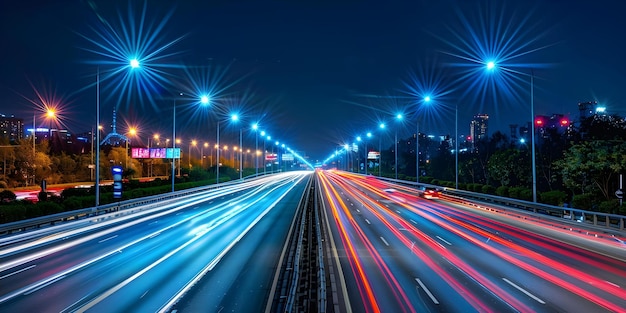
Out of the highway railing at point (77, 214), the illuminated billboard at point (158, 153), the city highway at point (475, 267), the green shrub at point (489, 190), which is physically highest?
the illuminated billboard at point (158, 153)

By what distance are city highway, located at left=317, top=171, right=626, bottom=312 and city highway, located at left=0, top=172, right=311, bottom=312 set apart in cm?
304

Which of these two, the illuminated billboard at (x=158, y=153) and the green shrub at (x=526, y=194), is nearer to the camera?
the green shrub at (x=526, y=194)

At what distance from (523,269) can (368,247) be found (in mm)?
6265

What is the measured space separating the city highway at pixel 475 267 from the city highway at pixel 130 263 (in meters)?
3.04

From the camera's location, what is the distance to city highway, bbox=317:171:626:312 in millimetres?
11820

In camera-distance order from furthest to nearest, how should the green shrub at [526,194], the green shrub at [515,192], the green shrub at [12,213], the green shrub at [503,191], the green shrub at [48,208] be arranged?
the green shrub at [503,191] → the green shrub at [515,192] → the green shrub at [526,194] → the green shrub at [48,208] → the green shrub at [12,213]

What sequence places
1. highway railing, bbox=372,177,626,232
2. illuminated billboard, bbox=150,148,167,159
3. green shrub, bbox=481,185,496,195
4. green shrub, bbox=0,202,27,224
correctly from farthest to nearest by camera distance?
illuminated billboard, bbox=150,148,167,159, green shrub, bbox=481,185,496,195, green shrub, bbox=0,202,27,224, highway railing, bbox=372,177,626,232

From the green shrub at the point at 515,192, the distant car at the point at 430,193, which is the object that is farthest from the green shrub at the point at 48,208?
the green shrub at the point at 515,192

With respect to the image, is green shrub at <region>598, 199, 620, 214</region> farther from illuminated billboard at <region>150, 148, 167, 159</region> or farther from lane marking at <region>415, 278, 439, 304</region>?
illuminated billboard at <region>150, 148, 167, 159</region>

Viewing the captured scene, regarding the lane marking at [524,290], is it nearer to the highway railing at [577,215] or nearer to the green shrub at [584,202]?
the highway railing at [577,215]

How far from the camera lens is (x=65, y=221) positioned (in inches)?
1130

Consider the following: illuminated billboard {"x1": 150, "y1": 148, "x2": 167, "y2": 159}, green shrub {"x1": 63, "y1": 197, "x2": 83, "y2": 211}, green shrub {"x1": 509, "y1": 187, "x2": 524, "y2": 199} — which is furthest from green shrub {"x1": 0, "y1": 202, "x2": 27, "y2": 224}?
green shrub {"x1": 509, "y1": 187, "x2": 524, "y2": 199}

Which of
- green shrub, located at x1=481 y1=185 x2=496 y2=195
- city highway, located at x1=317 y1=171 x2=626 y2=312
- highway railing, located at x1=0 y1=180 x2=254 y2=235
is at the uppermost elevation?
green shrub, located at x1=481 y1=185 x2=496 y2=195

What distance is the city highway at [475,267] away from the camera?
11.8 meters
